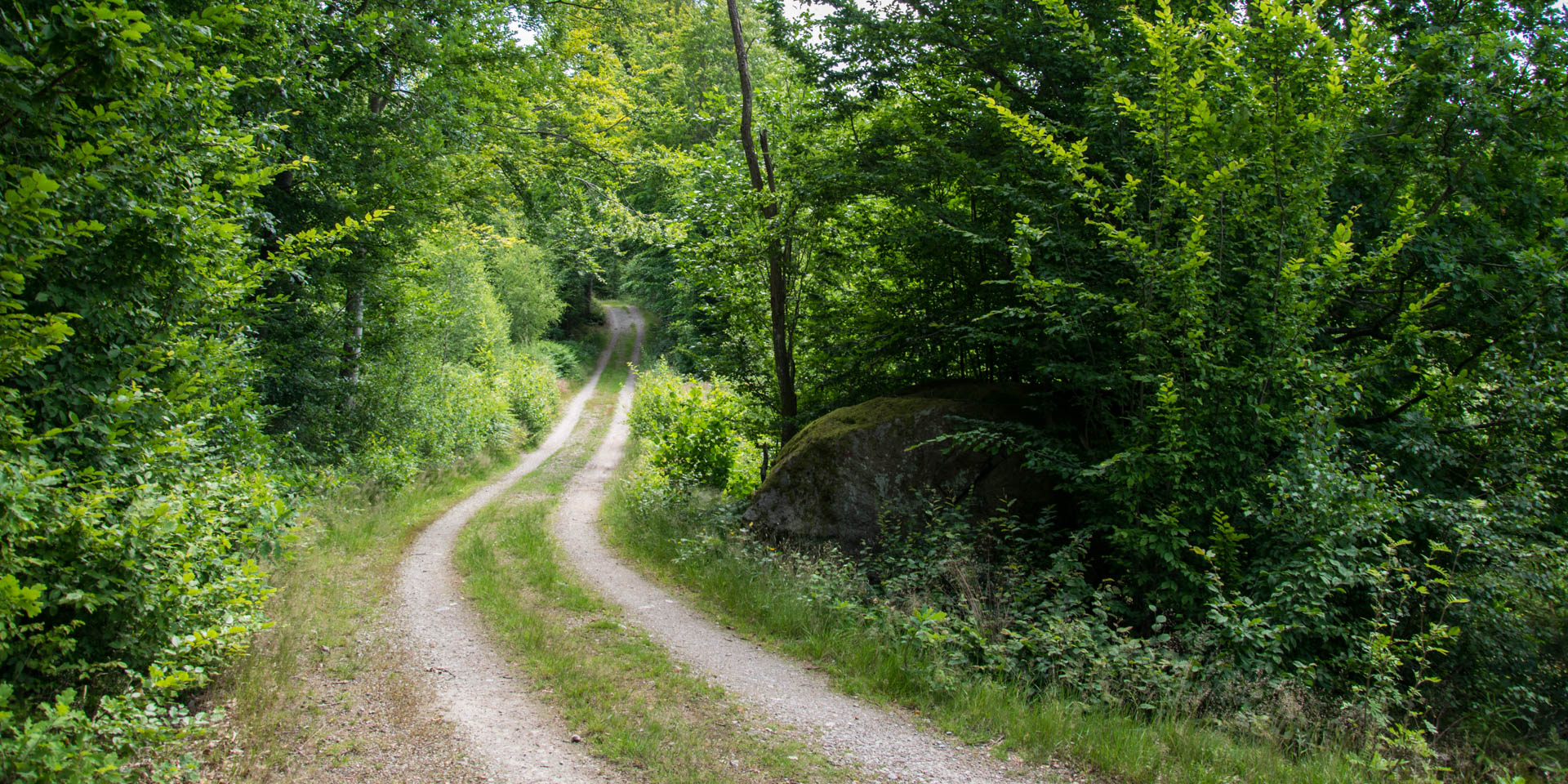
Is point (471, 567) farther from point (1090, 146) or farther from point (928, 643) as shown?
point (1090, 146)

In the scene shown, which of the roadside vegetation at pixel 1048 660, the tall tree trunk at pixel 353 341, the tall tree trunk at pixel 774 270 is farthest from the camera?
the tall tree trunk at pixel 774 270

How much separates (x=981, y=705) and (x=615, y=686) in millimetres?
2974

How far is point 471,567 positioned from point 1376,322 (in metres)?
11.3

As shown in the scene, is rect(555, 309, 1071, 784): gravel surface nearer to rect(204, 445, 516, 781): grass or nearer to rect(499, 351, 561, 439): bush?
rect(204, 445, 516, 781): grass

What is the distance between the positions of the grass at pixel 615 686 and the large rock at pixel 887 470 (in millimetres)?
3056

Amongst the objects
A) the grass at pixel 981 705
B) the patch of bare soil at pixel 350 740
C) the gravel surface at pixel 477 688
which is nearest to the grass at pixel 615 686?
the gravel surface at pixel 477 688

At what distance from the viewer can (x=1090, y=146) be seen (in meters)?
8.84

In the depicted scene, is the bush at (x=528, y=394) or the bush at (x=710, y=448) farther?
the bush at (x=528, y=394)

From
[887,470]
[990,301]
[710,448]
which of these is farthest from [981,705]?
[710,448]

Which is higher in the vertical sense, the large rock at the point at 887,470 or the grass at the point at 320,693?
the large rock at the point at 887,470

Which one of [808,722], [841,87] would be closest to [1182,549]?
[808,722]

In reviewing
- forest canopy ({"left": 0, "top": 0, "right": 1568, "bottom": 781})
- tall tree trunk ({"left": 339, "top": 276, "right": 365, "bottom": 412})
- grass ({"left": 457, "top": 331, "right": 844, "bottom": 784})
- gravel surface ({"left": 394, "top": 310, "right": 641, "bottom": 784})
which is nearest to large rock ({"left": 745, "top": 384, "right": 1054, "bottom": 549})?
forest canopy ({"left": 0, "top": 0, "right": 1568, "bottom": 781})

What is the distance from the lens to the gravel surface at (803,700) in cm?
498

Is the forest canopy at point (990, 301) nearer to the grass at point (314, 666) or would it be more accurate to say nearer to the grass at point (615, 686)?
the grass at point (314, 666)
